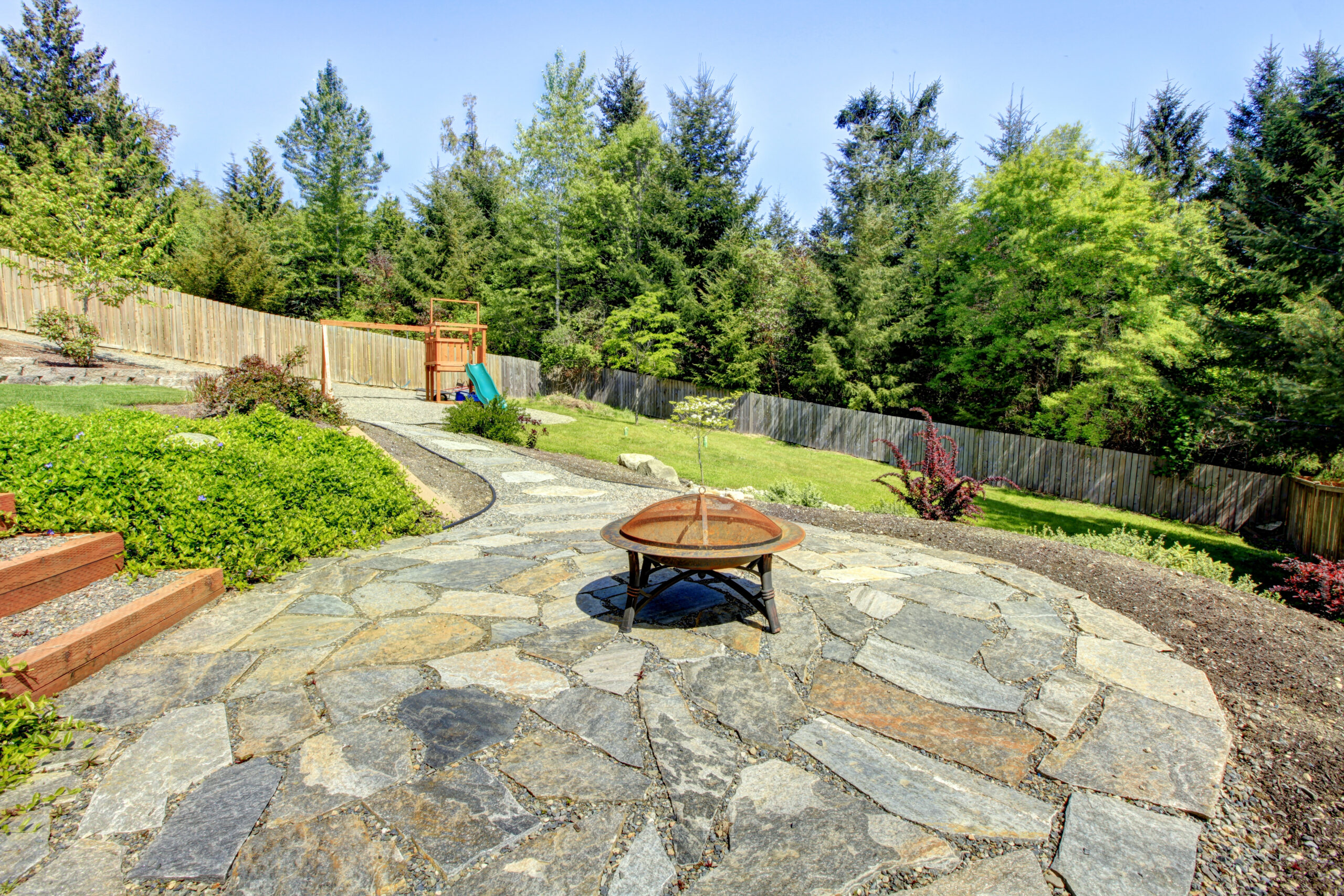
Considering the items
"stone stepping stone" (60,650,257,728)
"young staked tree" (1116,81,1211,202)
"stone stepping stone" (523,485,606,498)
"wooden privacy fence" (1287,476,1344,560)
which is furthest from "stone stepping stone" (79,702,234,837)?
"young staked tree" (1116,81,1211,202)

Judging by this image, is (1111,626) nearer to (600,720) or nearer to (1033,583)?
(1033,583)

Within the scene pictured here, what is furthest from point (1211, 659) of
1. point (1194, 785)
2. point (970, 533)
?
point (970, 533)

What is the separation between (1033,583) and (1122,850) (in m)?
2.54

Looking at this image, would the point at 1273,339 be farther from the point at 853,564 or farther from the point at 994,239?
the point at 853,564

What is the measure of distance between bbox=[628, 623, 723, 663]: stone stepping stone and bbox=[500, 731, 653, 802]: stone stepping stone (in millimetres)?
768

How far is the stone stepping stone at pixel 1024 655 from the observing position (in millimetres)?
2941

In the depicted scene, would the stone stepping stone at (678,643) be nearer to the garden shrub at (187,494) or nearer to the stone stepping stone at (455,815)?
the stone stepping stone at (455,815)

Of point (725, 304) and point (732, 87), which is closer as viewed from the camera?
point (725, 304)

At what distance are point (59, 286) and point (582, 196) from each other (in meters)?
13.8

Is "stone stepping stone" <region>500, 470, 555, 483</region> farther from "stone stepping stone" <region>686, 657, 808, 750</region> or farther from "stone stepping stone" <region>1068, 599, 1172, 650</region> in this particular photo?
"stone stepping stone" <region>1068, 599, 1172, 650</region>

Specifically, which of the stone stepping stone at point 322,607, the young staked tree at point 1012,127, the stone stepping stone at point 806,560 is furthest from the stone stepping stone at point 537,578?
the young staked tree at point 1012,127

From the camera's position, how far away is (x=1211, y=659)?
3.19 meters

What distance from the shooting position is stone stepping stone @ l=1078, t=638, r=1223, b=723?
2734 mm

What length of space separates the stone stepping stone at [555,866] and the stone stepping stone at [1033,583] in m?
3.19
